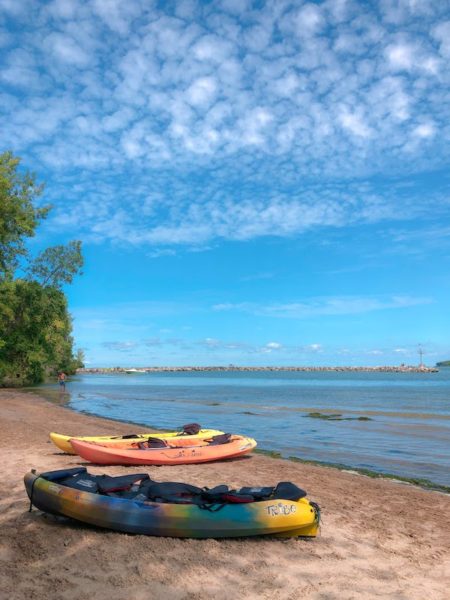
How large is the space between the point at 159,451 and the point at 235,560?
→ 5.78 m

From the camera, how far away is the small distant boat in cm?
555

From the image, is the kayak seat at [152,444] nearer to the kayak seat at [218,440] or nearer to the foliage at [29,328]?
Result: the kayak seat at [218,440]

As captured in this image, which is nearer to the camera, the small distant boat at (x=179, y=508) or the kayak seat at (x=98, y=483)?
the small distant boat at (x=179, y=508)

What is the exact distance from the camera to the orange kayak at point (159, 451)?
10391mm

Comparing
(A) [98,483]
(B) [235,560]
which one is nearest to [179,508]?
(B) [235,560]

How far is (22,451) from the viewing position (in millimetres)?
11438

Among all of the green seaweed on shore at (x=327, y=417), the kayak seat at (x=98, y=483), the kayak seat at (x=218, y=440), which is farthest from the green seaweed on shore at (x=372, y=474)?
the green seaweed on shore at (x=327, y=417)

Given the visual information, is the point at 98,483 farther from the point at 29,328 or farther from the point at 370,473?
the point at 29,328

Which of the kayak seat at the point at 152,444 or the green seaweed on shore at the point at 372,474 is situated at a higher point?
the kayak seat at the point at 152,444

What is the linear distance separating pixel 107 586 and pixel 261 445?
1122 cm

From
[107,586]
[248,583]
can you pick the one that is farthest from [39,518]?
[248,583]

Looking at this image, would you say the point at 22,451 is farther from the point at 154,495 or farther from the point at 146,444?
the point at 154,495

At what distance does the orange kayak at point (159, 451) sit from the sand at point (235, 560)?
2581mm

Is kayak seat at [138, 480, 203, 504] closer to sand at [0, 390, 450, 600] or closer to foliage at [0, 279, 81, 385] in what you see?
sand at [0, 390, 450, 600]
